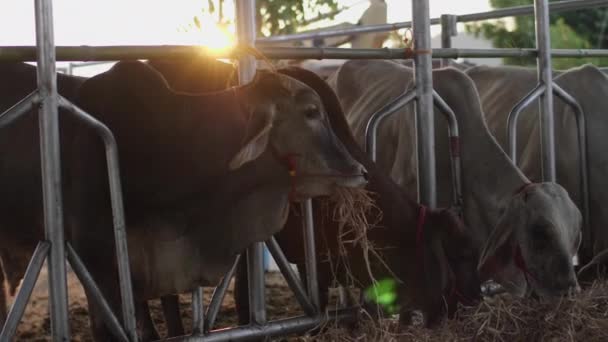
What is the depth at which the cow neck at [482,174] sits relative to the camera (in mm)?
5273

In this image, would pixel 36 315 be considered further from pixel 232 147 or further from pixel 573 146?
pixel 573 146

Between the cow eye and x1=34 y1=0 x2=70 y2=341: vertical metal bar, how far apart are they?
1.07m

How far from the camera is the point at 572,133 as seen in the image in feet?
19.8

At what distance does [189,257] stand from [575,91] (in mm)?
3124

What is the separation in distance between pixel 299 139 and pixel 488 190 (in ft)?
5.72

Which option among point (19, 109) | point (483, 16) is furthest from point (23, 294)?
point (483, 16)

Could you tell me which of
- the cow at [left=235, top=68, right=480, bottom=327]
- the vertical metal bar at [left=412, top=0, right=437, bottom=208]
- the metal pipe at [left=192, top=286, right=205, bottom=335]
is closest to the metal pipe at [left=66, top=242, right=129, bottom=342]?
the metal pipe at [left=192, top=286, right=205, bottom=335]

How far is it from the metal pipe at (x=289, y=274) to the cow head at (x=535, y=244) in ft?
3.02

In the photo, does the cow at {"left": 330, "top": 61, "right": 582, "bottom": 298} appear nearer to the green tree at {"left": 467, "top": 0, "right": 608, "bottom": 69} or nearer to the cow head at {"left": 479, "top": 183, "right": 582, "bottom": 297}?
the cow head at {"left": 479, "top": 183, "right": 582, "bottom": 297}

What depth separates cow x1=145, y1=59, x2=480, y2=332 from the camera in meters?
4.45

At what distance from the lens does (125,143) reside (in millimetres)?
4090

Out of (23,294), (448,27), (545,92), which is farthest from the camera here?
(448,27)

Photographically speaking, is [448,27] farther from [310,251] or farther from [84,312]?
[84,312]

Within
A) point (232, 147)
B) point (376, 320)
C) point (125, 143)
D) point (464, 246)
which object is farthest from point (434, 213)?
point (125, 143)
